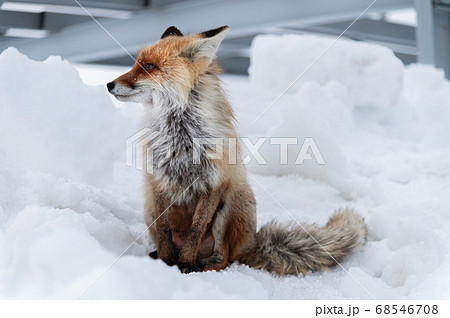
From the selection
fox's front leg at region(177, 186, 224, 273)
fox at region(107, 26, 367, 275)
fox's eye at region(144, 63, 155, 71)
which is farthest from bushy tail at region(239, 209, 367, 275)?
fox's eye at region(144, 63, 155, 71)

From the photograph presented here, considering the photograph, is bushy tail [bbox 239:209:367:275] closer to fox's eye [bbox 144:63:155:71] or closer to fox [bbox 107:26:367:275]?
fox [bbox 107:26:367:275]

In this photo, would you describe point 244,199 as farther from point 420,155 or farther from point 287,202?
point 420,155

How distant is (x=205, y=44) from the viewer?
164cm

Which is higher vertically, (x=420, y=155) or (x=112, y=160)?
(x=112, y=160)

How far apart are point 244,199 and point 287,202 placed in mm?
703

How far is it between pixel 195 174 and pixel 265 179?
1037 millimetres

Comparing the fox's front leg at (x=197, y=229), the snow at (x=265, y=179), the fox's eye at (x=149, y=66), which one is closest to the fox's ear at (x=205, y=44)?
the fox's eye at (x=149, y=66)

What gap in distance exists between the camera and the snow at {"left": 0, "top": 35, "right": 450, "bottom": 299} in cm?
120

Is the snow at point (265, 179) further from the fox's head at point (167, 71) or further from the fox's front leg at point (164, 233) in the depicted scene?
the fox's head at point (167, 71)

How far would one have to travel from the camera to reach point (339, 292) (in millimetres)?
1542

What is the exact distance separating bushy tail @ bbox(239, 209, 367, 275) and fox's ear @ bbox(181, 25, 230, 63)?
2.30 ft

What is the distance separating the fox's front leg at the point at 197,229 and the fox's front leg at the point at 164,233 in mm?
56

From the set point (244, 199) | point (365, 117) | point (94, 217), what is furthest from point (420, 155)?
point (94, 217)

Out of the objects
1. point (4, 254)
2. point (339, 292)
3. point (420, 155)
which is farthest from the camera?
point (420, 155)
